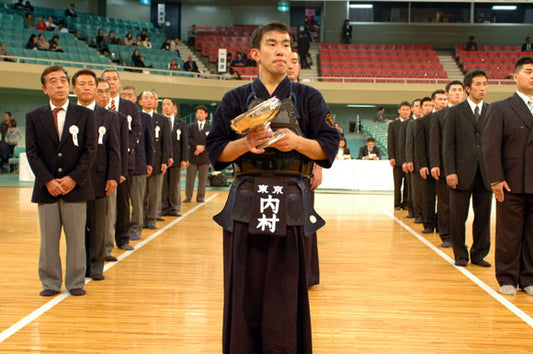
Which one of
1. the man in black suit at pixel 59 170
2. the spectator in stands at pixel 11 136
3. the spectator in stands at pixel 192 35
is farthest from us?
the spectator in stands at pixel 192 35

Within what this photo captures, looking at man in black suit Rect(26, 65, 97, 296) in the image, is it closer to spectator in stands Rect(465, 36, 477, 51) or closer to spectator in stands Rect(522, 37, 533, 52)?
spectator in stands Rect(465, 36, 477, 51)

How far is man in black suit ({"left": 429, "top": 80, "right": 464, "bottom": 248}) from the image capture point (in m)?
6.12

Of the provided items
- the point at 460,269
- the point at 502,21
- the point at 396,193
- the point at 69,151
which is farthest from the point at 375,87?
the point at 69,151

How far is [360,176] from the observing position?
13516 millimetres

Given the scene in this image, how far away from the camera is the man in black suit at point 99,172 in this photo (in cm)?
459

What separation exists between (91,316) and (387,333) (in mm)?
1911

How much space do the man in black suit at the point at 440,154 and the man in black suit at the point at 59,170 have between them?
3.73 meters

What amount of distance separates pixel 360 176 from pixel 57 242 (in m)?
10.1

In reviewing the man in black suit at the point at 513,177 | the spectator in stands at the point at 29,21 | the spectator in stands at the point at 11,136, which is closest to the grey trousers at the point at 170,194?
the man in black suit at the point at 513,177

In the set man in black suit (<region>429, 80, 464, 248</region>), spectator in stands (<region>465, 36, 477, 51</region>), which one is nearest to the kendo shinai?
man in black suit (<region>429, 80, 464, 248</region>)

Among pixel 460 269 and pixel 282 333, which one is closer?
pixel 282 333

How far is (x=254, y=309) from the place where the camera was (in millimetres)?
2482

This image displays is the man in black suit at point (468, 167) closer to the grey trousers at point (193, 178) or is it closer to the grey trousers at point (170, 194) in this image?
the grey trousers at point (170, 194)

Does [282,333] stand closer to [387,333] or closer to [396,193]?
[387,333]
